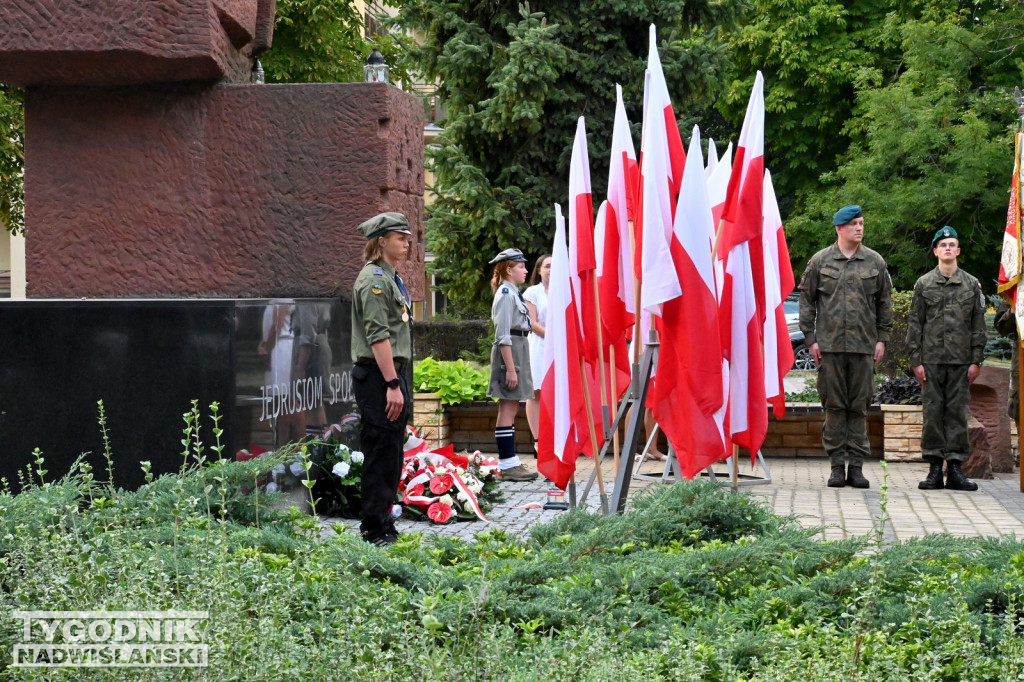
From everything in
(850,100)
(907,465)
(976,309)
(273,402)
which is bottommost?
(907,465)

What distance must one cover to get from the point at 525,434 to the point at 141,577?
362 inches

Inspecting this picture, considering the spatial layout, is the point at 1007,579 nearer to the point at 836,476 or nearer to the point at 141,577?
the point at 141,577

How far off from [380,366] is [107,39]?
2628 mm

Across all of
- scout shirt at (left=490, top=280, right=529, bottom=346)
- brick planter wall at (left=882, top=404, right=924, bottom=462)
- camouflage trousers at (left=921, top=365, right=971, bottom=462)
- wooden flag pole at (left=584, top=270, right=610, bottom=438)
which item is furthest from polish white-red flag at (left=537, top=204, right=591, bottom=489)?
brick planter wall at (left=882, top=404, right=924, bottom=462)

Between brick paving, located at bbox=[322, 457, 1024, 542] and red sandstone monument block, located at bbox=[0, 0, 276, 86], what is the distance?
2.93m

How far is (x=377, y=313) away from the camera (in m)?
6.36

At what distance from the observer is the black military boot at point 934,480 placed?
947 centimetres

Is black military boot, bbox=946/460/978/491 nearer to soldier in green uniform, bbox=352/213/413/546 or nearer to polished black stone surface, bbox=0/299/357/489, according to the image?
soldier in green uniform, bbox=352/213/413/546

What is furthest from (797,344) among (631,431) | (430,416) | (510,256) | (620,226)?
(631,431)

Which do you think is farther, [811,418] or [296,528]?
[811,418]

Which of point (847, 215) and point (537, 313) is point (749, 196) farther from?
point (537, 313)

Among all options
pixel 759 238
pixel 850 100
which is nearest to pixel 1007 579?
pixel 759 238

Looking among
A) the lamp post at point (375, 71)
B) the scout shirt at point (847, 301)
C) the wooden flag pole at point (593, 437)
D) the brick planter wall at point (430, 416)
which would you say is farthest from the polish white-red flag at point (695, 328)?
the brick planter wall at point (430, 416)

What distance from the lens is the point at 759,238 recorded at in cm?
693
